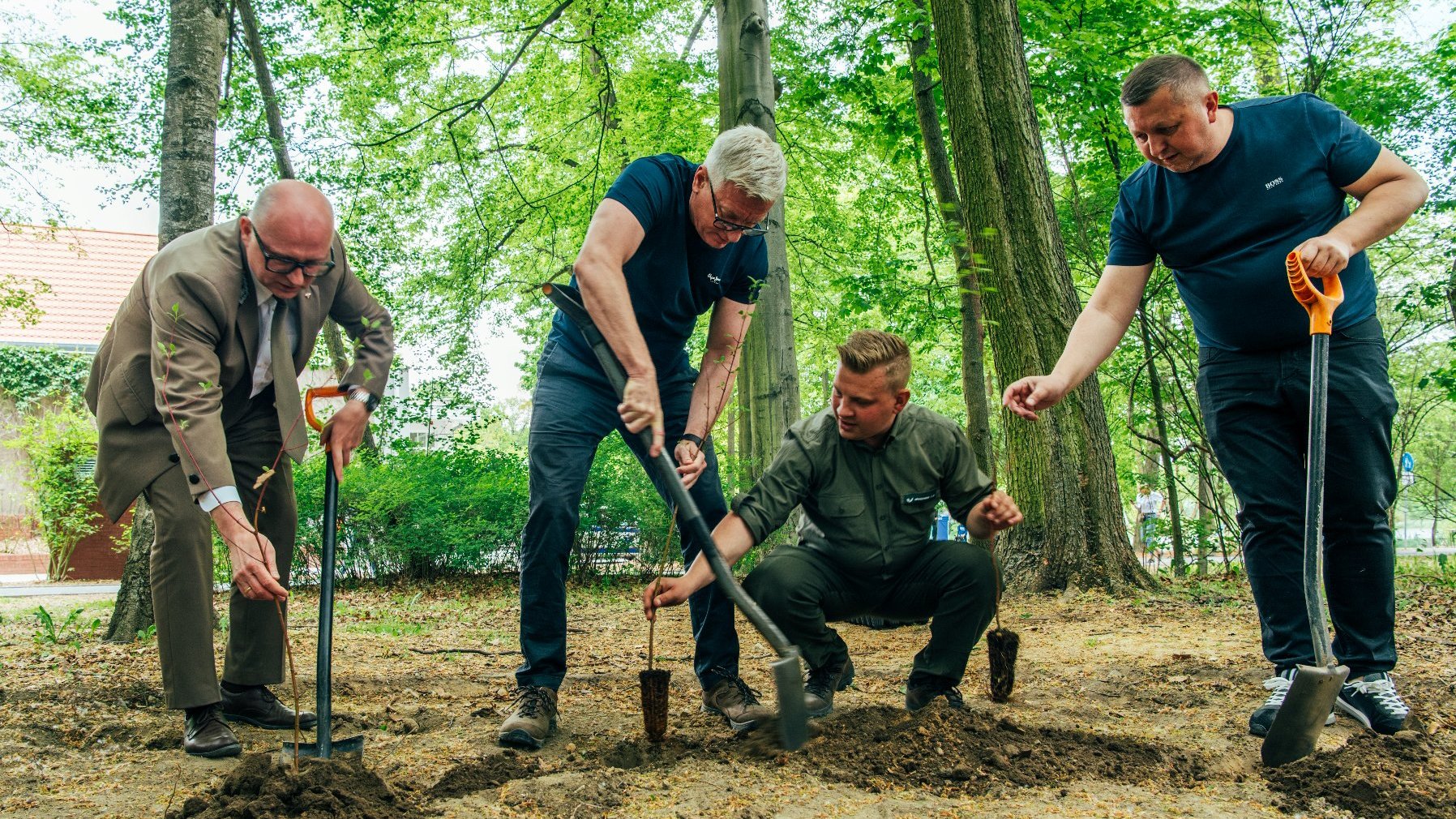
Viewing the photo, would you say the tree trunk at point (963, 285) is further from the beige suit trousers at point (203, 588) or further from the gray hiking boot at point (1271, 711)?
the beige suit trousers at point (203, 588)

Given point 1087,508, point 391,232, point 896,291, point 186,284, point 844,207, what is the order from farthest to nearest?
point 844,207 → point 391,232 → point 896,291 → point 1087,508 → point 186,284

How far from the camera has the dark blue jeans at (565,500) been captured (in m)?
2.96

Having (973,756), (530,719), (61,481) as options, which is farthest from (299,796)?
(61,481)

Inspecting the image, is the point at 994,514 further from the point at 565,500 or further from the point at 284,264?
the point at 284,264

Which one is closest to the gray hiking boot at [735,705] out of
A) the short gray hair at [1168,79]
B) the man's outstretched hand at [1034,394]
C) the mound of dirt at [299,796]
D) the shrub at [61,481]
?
the mound of dirt at [299,796]

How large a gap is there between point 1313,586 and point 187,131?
5567mm

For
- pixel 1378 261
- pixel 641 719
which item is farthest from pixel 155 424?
pixel 1378 261

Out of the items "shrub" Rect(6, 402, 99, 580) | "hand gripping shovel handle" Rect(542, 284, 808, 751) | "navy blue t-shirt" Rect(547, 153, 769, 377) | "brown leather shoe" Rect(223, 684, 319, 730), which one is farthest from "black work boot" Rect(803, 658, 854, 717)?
"shrub" Rect(6, 402, 99, 580)

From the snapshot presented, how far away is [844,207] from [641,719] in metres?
14.2

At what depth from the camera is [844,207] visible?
16.5 meters

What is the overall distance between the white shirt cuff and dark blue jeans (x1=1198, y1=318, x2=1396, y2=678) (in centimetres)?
290

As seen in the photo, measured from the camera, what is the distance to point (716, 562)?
267 centimetres

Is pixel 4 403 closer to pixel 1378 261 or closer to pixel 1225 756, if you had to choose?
pixel 1225 756

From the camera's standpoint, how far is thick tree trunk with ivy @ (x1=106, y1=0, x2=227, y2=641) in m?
5.00
